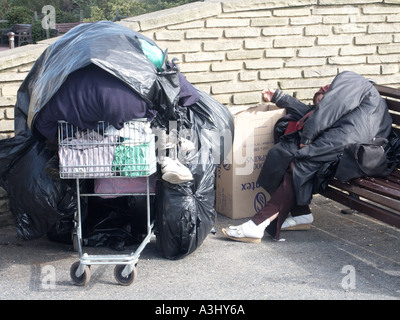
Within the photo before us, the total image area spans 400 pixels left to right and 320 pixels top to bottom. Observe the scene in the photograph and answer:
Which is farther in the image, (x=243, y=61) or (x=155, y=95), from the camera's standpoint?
(x=243, y=61)

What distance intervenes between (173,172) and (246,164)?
1.22m

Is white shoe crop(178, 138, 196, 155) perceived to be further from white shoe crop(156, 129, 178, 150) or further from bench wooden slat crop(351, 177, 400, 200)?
bench wooden slat crop(351, 177, 400, 200)

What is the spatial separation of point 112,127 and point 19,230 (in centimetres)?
104

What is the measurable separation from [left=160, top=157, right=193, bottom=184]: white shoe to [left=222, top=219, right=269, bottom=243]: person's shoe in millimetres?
769

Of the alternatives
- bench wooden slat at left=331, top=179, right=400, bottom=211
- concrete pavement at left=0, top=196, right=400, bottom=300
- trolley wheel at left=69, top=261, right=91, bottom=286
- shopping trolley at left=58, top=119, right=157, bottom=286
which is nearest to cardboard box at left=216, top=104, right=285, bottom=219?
concrete pavement at left=0, top=196, right=400, bottom=300

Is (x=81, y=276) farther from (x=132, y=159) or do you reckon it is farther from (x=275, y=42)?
(x=275, y=42)

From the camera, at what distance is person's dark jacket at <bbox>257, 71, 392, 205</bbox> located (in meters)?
4.47

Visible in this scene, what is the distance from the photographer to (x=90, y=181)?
4.45 metres
